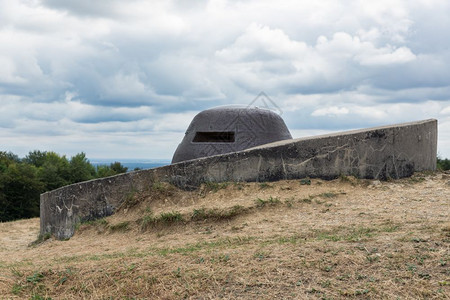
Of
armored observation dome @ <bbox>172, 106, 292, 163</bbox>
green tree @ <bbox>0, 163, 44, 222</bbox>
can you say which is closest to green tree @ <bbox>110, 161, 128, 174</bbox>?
green tree @ <bbox>0, 163, 44, 222</bbox>

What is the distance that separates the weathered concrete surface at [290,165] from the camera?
348 inches

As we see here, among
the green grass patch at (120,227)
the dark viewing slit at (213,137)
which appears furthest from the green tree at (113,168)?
the green grass patch at (120,227)

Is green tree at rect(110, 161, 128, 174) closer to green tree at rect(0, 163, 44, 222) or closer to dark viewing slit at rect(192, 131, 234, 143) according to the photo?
green tree at rect(0, 163, 44, 222)

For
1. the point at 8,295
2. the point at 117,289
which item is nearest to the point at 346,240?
the point at 117,289

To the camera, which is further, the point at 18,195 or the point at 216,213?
the point at 18,195


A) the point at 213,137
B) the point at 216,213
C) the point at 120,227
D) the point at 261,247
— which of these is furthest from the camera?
the point at 213,137

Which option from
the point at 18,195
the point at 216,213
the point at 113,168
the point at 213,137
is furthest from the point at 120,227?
the point at 113,168

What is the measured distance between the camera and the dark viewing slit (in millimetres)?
12047

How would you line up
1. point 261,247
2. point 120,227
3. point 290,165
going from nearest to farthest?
point 261,247 → point 120,227 → point 290,165

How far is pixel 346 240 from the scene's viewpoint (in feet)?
17.3

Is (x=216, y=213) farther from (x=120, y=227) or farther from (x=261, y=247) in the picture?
(x=261, y=247)

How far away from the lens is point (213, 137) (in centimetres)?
1227

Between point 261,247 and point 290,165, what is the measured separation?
366 centimetres

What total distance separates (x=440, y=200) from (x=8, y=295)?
640 cm
